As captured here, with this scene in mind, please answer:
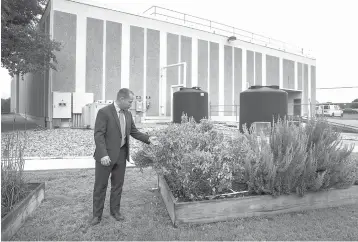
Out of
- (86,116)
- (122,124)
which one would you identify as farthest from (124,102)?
(86,116)

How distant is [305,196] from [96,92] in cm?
1352

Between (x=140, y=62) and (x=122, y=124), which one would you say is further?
(x=140, y=62)

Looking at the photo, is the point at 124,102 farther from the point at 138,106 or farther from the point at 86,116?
the point at 138,106

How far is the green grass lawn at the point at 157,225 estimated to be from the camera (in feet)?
10.4

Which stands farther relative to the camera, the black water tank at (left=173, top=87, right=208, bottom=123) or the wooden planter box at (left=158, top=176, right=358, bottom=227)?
the black water tank at (left=173, top=87, right=208, bottom=123)

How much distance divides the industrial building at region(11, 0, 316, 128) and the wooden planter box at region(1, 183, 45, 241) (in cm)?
951

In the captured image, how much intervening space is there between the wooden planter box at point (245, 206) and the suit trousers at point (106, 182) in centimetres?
71

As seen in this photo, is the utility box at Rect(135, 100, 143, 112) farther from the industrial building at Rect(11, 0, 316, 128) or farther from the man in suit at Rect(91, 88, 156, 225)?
the man in suit at Rect(91, 88, 156, 225)

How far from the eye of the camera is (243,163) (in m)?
4.06

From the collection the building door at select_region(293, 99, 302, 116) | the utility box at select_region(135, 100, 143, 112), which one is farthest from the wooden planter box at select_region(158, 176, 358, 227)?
the building door at select_region(293, 99, 302, 116)

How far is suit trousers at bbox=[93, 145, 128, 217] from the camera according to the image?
351cm

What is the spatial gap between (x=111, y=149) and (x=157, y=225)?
1.11 m

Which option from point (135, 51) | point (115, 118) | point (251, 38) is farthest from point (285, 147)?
point (251, 38)

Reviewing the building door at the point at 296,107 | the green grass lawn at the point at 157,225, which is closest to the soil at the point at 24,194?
the green grass lawn at the point at 157,225
